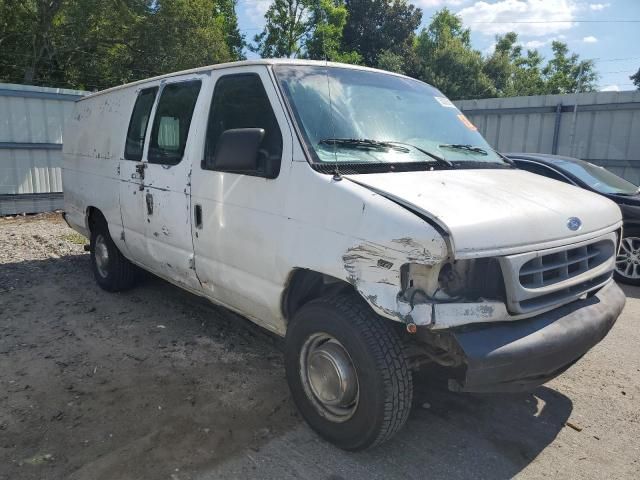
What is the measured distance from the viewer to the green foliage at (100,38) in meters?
18.1

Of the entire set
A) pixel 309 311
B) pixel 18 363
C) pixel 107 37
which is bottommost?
pixel 18 363

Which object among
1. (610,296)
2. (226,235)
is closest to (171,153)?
(226,235)

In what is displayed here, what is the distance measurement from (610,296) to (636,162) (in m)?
8.93

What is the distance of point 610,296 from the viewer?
3.18 metres

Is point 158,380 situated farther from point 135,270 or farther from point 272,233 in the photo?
point 135,270

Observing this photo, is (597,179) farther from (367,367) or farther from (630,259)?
(367,367)

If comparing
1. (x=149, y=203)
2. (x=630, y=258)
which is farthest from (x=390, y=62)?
(x=149, y=203)

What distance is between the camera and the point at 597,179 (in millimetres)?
7160

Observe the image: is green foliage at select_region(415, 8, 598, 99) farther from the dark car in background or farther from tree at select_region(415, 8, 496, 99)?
the dark car in background

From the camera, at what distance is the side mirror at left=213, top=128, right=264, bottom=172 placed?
2982 mm

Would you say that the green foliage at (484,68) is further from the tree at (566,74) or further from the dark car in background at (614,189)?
the dark car in background at (614,189)

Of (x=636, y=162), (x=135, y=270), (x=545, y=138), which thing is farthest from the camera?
→ (x=545, y=138)

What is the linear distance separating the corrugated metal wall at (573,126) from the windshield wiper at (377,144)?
30.2 ft

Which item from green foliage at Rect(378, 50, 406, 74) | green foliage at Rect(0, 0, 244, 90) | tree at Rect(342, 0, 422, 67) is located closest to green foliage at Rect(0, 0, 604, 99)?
green foliage at Rect(0, 0, 244, 90)
